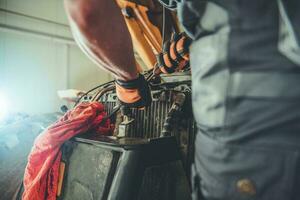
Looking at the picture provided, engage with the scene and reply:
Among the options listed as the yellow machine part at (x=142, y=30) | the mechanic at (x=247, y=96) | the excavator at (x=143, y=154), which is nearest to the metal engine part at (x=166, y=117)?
the excavator at (x=143, y=154)

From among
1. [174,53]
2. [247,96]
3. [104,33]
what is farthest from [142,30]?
[247,96]

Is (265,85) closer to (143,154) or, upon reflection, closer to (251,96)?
(251,96)

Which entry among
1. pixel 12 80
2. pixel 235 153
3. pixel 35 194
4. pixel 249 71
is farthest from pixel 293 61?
pixel 12 80

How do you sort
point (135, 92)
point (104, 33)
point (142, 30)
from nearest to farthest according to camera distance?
point (104, 33) → point (135, 92) → point (142, 30)

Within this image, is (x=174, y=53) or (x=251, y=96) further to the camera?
(x=174, y=53)

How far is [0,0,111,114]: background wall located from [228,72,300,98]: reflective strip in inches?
155

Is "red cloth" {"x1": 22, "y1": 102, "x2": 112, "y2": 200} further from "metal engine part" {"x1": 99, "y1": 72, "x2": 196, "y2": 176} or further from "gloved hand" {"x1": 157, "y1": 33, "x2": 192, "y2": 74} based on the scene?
"gloved hand" {"x1": 157, "y1": 33, "x2": 192, "y2": 74}

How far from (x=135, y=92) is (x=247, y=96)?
2.16 ft

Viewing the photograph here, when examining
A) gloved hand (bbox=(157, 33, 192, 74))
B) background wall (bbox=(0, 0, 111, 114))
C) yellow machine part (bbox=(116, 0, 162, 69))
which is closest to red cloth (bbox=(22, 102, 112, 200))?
gloved hand (bbox=(157, 33, 192, 74))

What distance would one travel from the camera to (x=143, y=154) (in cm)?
86

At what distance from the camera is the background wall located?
372 cm

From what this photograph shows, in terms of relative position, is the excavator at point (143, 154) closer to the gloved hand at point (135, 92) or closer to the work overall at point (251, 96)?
the gloved hand at point (135, 92)

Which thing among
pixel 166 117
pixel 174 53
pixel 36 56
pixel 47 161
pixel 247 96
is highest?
pixel 36 56

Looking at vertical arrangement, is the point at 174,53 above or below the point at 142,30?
below
